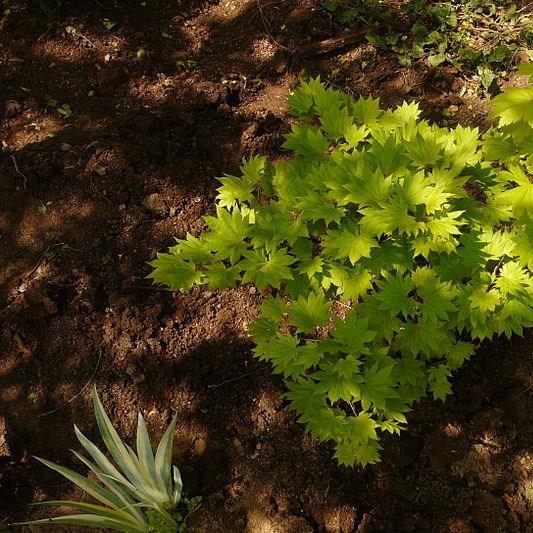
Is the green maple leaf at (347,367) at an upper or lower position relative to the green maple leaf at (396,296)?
lower

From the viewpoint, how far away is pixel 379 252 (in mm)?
2037

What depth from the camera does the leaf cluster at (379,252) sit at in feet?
6.21

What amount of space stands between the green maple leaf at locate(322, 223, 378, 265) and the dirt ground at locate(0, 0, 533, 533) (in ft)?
3.60

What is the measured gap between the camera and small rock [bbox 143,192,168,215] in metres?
3.23

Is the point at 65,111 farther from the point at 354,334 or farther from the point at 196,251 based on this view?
the point at 354,334

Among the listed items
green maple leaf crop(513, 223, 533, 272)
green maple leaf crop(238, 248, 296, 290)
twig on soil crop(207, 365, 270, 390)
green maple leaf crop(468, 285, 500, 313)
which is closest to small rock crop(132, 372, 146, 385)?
twig on soil crop(207, 365, 270, 390)

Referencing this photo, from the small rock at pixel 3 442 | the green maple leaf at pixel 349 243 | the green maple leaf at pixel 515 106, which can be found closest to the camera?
the green maple leaf at pixel 515 106

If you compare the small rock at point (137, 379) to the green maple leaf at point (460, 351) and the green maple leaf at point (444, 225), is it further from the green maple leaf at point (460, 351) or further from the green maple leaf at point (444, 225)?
the green maple leaf at point (444, 225)

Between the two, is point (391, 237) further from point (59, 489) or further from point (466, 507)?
point (59, 489)

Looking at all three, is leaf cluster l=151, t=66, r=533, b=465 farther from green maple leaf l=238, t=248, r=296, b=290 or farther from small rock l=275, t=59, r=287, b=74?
small rock l=275, t=59, r=287, b=74

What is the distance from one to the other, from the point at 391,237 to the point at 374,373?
541mm

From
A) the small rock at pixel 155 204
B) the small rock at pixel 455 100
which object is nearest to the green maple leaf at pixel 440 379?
the small rock at pixel 155 204

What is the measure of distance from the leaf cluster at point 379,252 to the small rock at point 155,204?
1.08m

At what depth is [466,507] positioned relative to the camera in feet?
8.29
